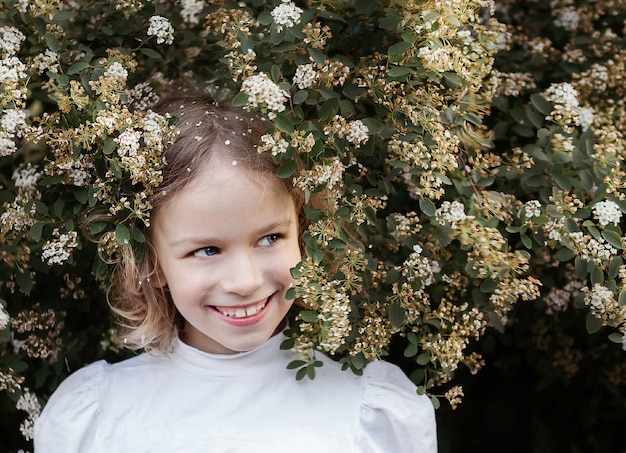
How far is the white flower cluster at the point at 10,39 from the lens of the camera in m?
1.67

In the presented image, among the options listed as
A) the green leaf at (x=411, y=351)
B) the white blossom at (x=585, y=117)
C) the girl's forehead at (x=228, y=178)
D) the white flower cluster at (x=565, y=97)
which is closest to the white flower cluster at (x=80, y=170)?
the girl's forehead at (x=228, y=178)

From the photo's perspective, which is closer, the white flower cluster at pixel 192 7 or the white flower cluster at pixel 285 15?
the white flower cluster at pixel 285 15

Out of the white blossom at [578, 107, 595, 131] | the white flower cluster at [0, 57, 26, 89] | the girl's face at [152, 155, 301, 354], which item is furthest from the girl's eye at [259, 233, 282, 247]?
the white blossom at [578, 107, 595, 131]

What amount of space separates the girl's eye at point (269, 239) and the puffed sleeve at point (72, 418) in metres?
0.57

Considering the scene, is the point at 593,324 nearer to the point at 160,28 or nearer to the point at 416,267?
the point at 416,267

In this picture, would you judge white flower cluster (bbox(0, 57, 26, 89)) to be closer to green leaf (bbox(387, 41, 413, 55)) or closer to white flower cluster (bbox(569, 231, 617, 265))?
green leaf (bbox(387, 41, 413, 55))

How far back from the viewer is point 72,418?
6.04 feet

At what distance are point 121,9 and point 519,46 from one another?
1.17 meters

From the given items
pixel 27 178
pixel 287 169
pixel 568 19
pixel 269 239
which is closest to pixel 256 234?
pixel 269 239

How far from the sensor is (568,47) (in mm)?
2188

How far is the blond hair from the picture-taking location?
1665 mm

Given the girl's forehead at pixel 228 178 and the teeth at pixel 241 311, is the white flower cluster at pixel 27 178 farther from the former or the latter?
the teeth at pixel 241 311

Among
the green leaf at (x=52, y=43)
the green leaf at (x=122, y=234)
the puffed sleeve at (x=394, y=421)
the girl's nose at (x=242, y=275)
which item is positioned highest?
the green leaf at (x=52, y=43)

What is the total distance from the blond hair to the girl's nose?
0.18m
